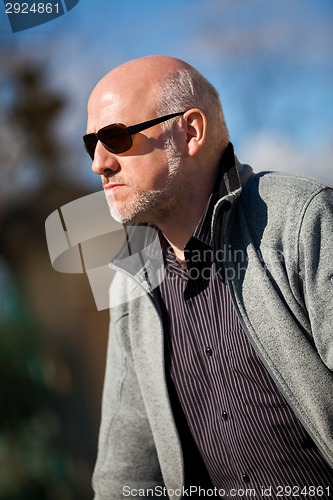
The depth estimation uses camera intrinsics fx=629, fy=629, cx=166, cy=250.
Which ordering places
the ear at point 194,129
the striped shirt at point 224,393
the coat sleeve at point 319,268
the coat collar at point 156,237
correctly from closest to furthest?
the coat sleeve at point 319,268 < the striped shirt at point 224,393 < the coat collar at point 156,237 < the ear at point 194,129

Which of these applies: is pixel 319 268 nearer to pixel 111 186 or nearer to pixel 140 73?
pixel 111 186

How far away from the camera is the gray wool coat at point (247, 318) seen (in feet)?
5.05

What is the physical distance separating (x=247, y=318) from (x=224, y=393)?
24cm

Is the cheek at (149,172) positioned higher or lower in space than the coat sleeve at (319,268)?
higher

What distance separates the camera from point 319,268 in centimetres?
153

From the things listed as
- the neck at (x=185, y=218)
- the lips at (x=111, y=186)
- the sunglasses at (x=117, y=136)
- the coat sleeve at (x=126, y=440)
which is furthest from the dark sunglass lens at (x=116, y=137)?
the coat sleeve at (x=126, y=440)

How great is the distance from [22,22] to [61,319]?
1.61 metres

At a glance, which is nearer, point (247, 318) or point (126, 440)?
point (247, 318)

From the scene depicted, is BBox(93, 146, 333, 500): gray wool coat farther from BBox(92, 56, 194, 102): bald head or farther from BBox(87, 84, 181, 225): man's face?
BBox(92, 56, 194, 102): bald head

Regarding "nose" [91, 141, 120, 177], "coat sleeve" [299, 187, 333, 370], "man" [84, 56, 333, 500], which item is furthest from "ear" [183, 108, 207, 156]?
"coat sleeve" [299, 187, 333, 370]

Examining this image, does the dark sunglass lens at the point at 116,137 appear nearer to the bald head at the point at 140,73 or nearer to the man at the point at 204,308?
the man at the point at 204,308

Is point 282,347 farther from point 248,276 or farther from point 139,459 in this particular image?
point 139,459

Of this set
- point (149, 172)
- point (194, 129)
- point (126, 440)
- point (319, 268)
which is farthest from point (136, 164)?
point (126, 440)

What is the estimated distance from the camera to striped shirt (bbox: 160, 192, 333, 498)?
1638 mm
